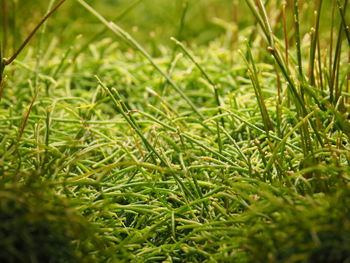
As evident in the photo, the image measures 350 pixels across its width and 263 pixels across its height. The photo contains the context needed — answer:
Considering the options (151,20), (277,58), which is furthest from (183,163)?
(151,20)

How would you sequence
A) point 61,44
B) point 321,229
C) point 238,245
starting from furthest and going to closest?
point 61,44, point 238,245, point 321,229

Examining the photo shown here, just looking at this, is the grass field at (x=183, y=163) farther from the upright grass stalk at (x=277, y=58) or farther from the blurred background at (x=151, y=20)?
the blurred background at (x=151, y=20)

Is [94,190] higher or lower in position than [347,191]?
lower

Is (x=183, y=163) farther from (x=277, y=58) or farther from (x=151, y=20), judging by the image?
(x=151, y=20)

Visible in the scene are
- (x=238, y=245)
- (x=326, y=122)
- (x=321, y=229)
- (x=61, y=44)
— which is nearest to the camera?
(x=321, y=229)

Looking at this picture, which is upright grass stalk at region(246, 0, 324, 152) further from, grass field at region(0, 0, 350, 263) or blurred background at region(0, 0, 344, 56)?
blurred background at region(0, 0, 344, 56)

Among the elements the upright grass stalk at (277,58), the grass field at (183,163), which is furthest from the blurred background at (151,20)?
the upright grass stalk at (277,58)

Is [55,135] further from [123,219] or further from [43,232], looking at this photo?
[43,232]

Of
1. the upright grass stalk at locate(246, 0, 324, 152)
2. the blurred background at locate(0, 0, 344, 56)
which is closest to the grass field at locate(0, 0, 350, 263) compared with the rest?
the upright grass stalk at locate(246, 0, 324, 152)

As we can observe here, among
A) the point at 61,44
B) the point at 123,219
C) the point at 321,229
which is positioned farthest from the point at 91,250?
the point at 61,44
